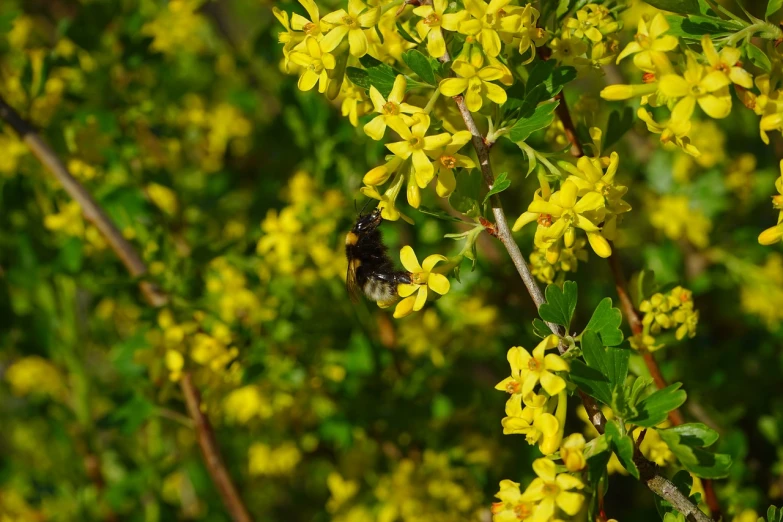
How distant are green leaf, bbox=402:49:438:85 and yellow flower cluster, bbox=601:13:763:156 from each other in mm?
259

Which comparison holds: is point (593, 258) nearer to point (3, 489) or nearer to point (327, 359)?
point (327, 359)

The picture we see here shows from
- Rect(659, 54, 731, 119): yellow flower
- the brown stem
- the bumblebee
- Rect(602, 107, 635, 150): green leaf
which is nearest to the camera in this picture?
Rect(659, 54, 731, 119): yellow flower

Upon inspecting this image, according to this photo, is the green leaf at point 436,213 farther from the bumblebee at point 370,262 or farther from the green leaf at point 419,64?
the bumblebee at point 370,262

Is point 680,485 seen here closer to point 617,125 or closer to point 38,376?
point 617,125

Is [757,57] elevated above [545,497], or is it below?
above

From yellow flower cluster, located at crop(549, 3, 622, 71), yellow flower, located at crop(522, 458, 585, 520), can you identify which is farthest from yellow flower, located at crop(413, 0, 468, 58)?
yellow flower, located at crop(522, 458, 585, 520)

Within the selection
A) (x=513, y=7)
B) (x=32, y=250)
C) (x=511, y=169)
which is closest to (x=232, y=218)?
(x=32, y=250)

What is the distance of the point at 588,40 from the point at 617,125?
0.72 ft

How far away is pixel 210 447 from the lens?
2150mm

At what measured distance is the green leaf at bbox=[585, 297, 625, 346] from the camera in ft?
3.74

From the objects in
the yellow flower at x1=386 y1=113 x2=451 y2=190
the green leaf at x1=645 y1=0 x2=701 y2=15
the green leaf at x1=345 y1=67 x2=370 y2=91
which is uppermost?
the green leaf at x1=345 y1=67 x2=370 y2=91

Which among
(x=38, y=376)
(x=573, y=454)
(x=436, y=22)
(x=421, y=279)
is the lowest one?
(x=38, y=376)

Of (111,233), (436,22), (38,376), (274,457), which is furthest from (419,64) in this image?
(38,376)

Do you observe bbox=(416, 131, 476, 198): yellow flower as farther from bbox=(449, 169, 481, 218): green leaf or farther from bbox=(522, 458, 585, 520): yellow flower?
bbox=(522, 458, 585, 520): yellow flower
